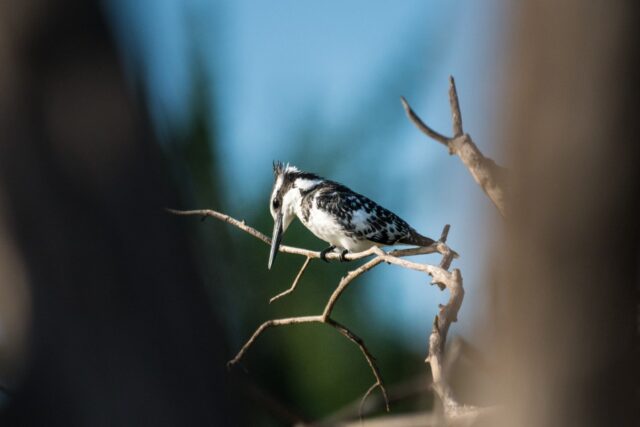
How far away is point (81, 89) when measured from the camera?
1472 mm

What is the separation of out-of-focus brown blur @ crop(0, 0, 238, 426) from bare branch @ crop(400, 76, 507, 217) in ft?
2.22

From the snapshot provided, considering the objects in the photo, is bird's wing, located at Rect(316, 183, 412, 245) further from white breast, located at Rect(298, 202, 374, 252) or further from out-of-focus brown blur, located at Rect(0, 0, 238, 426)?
out-of-focus brown blur, located at Rect(0, 0, 238, 426)

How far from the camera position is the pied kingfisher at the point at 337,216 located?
4168 millimetres

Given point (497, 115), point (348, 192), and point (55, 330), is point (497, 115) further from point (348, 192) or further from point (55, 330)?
point (348, 192)

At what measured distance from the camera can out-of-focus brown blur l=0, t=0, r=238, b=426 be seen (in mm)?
1413

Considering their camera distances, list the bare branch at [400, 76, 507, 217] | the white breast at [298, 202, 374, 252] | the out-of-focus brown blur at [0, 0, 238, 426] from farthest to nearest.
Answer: the white breast at [298, 202, 374, 252] < the bare branch at [400, 76, 507, 217] < the out-of-focus brown blur at [0, 0, 238, 426]

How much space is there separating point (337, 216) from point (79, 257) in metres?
2.80

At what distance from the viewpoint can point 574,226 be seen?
42.7 inches

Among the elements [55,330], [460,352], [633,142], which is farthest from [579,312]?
[460,352]

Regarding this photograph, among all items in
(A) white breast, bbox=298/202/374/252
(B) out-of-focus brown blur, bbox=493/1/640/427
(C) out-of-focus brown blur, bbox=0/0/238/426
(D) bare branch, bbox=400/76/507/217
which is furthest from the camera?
(A) white breast, bbox=298/202/374/252

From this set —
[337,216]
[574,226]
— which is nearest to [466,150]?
[574,226]

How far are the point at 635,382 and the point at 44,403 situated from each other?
90 cm

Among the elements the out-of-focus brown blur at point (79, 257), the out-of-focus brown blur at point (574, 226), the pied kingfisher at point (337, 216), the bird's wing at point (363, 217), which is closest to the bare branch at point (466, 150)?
the out-of-focus brown blur at point (574, 226)

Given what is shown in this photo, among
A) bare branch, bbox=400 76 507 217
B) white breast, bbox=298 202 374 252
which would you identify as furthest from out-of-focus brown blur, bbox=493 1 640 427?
white breast, bbox=298 202 374 252
